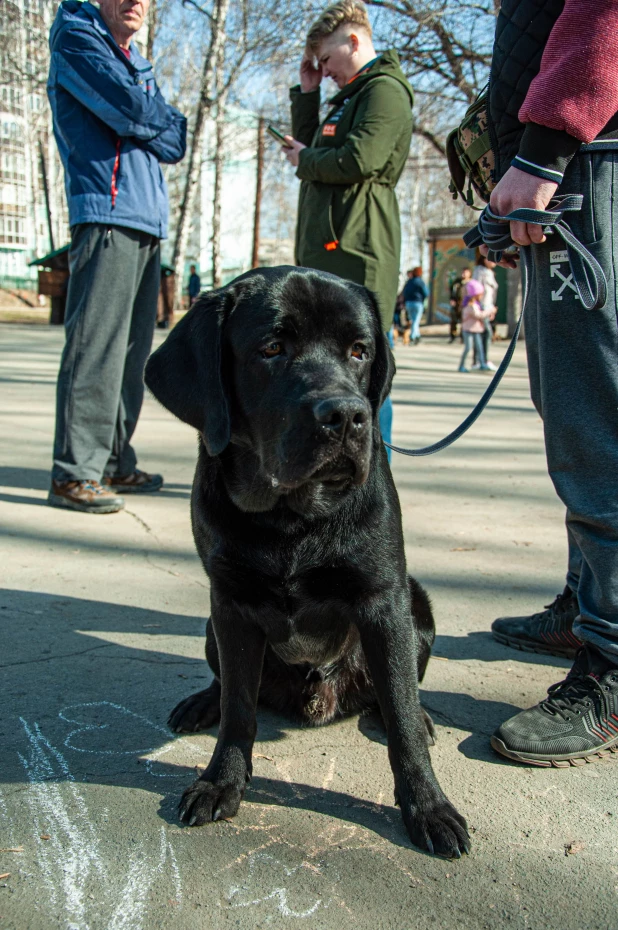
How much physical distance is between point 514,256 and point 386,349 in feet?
2.56

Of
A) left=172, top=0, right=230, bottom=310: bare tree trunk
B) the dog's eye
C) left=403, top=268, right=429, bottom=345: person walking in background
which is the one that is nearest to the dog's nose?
the dog's eye

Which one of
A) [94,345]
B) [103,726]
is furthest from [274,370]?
[94,345]

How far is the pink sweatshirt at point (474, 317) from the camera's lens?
555 inches

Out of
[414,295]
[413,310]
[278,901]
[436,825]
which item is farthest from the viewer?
[413,310]

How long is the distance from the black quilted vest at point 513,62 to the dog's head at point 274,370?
67 cm

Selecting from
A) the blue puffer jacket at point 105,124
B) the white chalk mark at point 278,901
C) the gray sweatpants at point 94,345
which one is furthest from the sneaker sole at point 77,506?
the white chalk mark at point 278,901

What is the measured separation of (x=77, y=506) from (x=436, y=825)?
3.24m

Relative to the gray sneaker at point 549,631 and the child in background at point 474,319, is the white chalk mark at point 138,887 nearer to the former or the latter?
the gray sneaker at point 549,631

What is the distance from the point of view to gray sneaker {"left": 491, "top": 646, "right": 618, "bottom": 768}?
7.36ft

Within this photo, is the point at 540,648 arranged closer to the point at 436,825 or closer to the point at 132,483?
the point at 436,825

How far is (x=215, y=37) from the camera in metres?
20.2

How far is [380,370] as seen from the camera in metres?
2.48

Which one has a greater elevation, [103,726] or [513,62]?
[513,62]

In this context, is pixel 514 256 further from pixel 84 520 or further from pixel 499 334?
pixel 499 334
